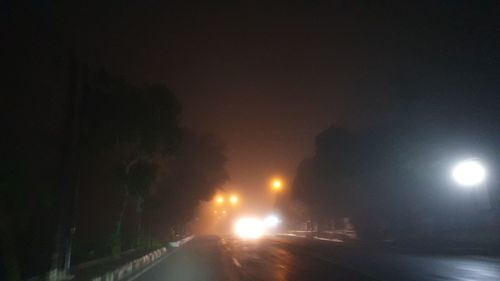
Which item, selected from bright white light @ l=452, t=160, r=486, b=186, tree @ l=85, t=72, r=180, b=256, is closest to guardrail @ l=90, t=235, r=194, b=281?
tree @ l=85, t=72, r=180, b=256

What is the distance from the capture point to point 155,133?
81.4 ft

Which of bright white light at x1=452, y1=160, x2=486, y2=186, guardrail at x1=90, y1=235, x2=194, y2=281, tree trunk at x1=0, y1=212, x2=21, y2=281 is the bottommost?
guardrail at x1=90, y1=235, x2=194, y2=281

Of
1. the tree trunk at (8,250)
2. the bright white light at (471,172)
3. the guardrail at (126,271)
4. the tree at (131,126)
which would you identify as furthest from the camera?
the bright white light at (471,172)

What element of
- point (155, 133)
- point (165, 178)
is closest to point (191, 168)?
point (165, 178)

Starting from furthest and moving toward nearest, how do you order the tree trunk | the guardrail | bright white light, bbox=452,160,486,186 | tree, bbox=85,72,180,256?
bright white light, bbox=452,160,486,186 < tree, bbox=85,72,180,256 < the guardrail < the tree trunk

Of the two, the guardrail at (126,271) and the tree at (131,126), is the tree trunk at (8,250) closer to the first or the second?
the guardrail at (126,271)

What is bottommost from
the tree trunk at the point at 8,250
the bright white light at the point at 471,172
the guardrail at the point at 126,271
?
the guardrail at the point at 126,271

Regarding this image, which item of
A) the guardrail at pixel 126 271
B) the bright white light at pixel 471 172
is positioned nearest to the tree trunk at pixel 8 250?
the guardrail at pixel 126 271

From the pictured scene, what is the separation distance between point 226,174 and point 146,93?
36.2 m

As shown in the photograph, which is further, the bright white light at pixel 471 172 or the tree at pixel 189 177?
the tree at pixel 189 177

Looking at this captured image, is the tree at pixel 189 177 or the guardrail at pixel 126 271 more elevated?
the tree at pixel 189 177

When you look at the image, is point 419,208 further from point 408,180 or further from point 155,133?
point 155,133

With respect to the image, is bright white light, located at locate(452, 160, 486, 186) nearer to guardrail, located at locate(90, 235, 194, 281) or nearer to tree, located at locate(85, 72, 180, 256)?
tree, located at locate(85, 72, 180, 256)

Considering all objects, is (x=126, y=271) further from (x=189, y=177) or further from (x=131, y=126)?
(x=189, y=177)
